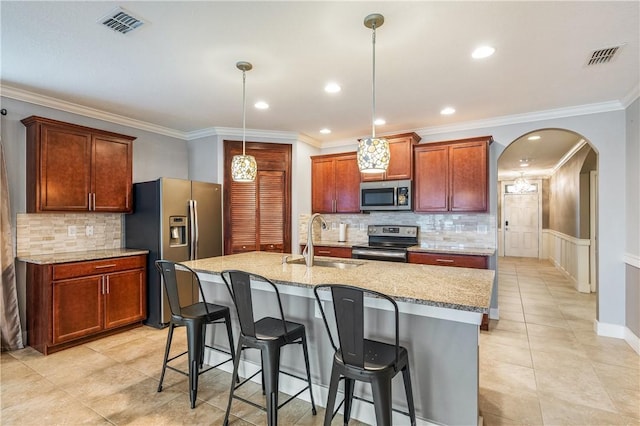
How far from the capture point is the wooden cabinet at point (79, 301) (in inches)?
126

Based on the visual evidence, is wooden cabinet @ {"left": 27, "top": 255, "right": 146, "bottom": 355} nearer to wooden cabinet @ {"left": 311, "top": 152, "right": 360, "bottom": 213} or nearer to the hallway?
wooden cabinet @ {"left": 311, "top": 152, "right": 360, "bottom": 213}

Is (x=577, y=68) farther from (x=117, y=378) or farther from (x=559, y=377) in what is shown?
(x=117, y=378)

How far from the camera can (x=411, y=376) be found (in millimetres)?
1992

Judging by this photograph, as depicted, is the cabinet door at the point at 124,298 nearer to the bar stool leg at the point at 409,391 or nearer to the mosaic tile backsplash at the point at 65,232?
the mosaic tile backsplash at the point at 65,232

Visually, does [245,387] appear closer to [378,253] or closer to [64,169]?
[378,253]

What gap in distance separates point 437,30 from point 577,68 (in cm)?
150

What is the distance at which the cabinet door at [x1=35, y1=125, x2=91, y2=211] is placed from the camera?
337 cm

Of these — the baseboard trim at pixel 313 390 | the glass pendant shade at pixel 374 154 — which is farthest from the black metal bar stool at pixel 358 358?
the glass pendant shade at pixel 374 154

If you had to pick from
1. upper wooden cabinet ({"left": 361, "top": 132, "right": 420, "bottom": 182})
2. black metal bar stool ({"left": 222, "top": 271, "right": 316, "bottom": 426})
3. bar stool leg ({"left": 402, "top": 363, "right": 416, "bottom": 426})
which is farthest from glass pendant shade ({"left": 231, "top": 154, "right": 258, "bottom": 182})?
upper wooden cabinet ({"left": 361, "top": 132, "right": 420, "bottom": 182})

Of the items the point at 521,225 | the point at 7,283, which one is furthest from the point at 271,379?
the point at 521,225

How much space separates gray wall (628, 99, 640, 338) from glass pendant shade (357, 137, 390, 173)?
2.95 metres

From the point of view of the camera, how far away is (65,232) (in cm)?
375

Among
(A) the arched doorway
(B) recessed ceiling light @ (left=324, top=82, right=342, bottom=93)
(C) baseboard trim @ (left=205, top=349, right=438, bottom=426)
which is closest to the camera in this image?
(C) baseboard trim @ (left=205, top=349, right=438, bottom=426)

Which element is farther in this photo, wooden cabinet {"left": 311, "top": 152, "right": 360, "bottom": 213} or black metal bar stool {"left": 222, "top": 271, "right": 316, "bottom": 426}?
wooden cabinet {"left": 311, "top": 152, "right": 360, "bottom": 213}
